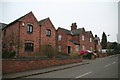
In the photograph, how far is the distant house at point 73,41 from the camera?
2942 cm

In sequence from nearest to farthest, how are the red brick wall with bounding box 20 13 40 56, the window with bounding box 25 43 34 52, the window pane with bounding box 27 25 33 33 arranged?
1. the red brick wall with bounding box 20 13 40 56
2. the window with bounding box 25 43 34 52
3. the window pane with bounding box 27 25 33 33

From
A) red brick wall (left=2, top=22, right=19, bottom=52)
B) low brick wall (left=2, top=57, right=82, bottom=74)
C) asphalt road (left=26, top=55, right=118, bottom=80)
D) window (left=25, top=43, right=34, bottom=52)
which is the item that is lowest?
asphalt road (left=26, top=55, right=118, bottom=80)

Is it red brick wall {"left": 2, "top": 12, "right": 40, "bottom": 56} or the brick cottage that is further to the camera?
red brick wall {"left": 2, "top": 12, "right": 40, "bottom": 56}

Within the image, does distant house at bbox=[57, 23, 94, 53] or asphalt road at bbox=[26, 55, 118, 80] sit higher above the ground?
distant house at bbox=[57, 23, 94, 53]

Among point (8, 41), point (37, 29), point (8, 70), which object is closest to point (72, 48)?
point (37, 29)

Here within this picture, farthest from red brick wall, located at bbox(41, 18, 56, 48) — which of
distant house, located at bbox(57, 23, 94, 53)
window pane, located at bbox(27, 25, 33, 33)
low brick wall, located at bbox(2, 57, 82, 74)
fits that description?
low brick wall, located at bbox(2, 57, 82, 74)

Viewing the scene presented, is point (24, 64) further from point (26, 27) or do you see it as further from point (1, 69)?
point (26, 27)

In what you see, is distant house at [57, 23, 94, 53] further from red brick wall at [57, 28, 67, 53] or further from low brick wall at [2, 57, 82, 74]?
low brick wall at [2, 57, 82, 74]

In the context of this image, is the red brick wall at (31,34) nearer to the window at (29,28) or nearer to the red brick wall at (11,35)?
the window at (29,28)

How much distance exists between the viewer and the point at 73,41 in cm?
3266

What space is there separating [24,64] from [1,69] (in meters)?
2.18

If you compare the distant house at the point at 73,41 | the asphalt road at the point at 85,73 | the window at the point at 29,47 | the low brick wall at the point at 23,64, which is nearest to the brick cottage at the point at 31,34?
the window at the point at 29,47

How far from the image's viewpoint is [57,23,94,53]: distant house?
2942 cm

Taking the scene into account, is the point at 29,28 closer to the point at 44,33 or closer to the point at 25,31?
the point at 25,31
